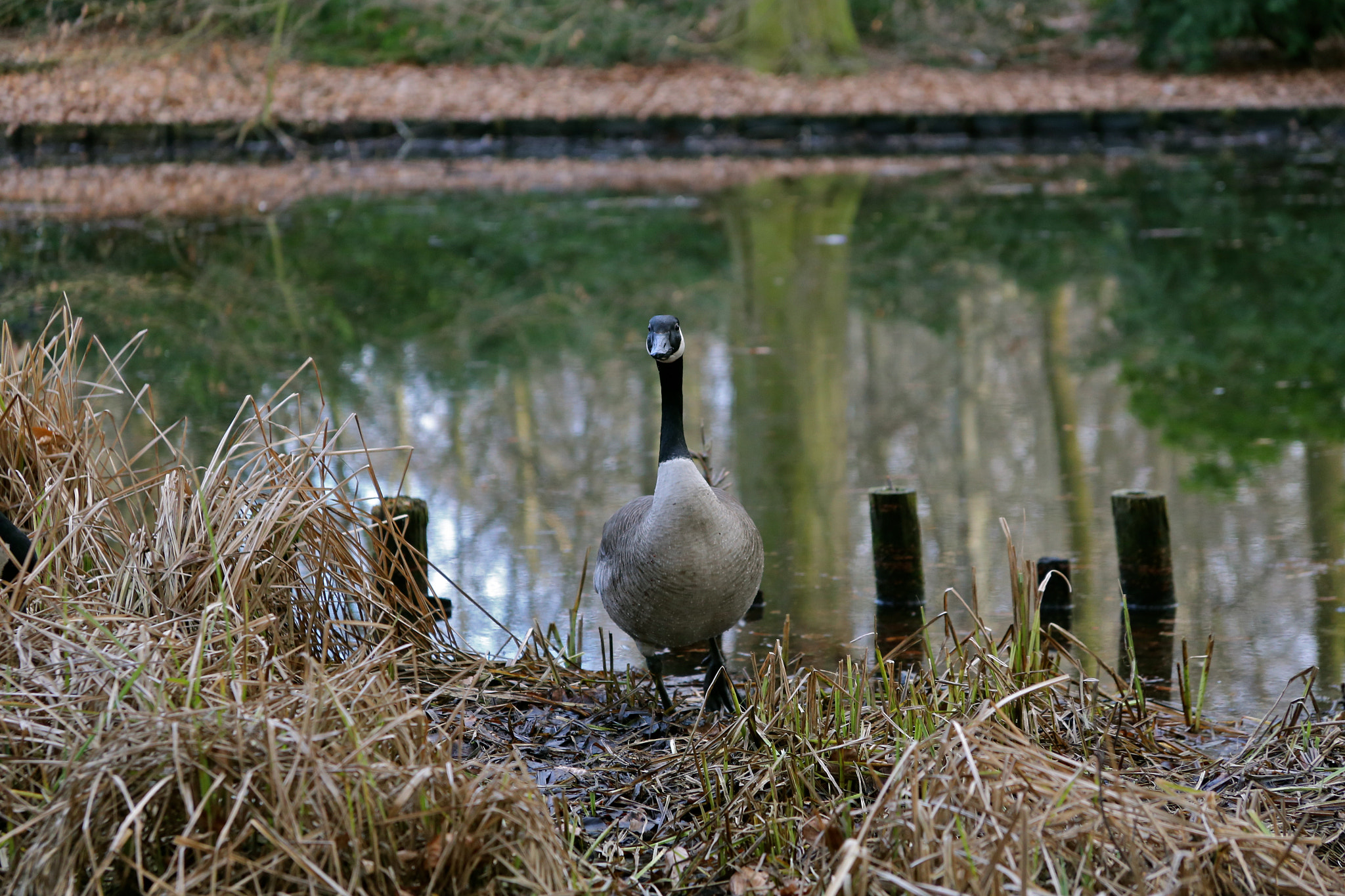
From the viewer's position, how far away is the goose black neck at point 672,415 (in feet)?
12.7

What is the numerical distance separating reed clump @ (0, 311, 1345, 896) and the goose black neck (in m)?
0.74

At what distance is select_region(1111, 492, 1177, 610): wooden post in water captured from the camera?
5047mm

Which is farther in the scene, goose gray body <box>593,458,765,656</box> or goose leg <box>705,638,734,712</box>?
goose leg <box>705,638,734,712</box>

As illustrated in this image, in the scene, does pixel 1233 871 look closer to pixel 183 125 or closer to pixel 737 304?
pixel 737 304

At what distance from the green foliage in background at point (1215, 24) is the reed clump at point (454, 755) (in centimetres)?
2122

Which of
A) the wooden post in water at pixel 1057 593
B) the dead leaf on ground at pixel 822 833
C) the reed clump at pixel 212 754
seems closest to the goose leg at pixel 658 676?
the reed clump at pixel 212 754

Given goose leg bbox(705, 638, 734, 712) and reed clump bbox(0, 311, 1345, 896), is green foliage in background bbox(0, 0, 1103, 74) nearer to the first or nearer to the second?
goose leg bbox(705, 638, 734, 712)

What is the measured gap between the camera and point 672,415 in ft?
12.9

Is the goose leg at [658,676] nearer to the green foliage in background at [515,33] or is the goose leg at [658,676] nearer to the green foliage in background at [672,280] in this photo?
the green foliage in background at [672,280]

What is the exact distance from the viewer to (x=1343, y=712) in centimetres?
379

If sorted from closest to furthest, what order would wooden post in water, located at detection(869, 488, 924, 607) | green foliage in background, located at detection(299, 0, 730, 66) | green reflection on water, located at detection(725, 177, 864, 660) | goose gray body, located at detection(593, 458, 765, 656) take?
goose gray body, located at detection(593, 458, 765, 656)
wooden post in water, located at detection(869, 488, 924, 607)
green reflection on water, located at detection(725, 177, 864, 660)
green foliage in background, located at detection(299, 0, 730, 66)

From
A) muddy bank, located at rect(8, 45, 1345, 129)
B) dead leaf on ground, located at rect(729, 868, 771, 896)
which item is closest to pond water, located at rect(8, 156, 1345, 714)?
dead leaf on ground, located at rect(729, 868, 771, 896)

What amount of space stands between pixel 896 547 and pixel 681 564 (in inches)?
73.2

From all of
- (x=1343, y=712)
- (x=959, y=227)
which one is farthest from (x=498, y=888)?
(x=959, y=227)
